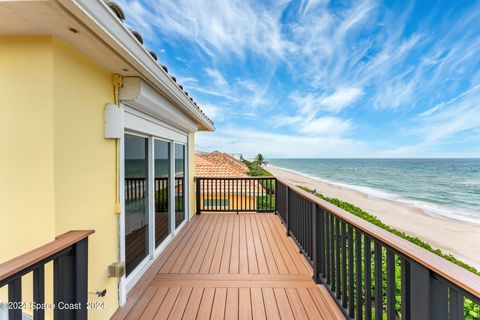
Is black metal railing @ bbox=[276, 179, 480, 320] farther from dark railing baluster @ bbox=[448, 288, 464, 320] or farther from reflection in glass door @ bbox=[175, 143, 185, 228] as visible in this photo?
reflection in glass door @ bbox=[175, 143, 185, 228]

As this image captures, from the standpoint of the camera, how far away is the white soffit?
196 centimetres

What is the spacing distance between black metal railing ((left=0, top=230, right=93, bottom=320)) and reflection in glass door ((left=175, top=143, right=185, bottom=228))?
2.59 m

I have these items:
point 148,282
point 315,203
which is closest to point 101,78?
point 148,282

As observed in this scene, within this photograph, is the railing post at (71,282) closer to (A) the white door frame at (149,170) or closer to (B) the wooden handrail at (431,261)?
(A) the white door frame at (149,170)

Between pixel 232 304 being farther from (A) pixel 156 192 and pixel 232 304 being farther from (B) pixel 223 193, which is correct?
(B) pixel 223 193

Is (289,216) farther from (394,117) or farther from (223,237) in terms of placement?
(394,117)

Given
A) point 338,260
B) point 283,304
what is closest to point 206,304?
point 283,304

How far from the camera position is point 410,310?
1.07 meters

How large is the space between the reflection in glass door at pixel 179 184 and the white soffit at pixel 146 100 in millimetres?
1195

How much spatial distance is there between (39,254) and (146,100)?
151cm

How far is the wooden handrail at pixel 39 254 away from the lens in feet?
2.97

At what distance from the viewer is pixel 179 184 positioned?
4.27 meters

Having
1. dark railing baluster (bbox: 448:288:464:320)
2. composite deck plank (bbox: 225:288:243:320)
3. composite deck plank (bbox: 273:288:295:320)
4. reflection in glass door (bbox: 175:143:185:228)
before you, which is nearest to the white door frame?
reflection in glass door (bbox: 175:143:185:228)

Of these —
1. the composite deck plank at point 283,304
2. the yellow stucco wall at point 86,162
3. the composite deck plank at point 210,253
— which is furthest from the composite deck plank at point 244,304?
the yellow stucco wall at point 86,162
